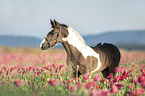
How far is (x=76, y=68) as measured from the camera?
4438mm

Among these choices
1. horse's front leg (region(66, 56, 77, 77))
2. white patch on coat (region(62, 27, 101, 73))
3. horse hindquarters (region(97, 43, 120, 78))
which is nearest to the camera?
white patch on coat (region(62, 27, 101, 73))

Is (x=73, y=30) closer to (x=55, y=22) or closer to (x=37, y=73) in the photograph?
(x=55, y=22)

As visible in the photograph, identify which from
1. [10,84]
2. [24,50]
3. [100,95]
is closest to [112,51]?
[10,84]

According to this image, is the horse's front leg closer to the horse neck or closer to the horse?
the horse

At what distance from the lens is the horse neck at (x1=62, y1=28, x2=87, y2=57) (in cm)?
436

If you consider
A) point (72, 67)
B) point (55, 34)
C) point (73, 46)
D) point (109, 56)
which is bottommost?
point (72, 67)

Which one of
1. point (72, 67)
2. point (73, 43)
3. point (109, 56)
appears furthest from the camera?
point (109, 56)

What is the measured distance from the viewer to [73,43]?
14.4ft

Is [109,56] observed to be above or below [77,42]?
below

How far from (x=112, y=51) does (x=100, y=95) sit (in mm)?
3396

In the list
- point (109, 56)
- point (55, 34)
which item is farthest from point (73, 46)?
point (109, 56)

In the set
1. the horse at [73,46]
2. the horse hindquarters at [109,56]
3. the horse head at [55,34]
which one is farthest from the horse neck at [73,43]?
the horse hindquarters at [109,56]

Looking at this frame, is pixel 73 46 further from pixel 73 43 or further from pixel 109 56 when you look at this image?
pixel 109 56

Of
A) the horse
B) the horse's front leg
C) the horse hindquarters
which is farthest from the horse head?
the horse hindquarters
